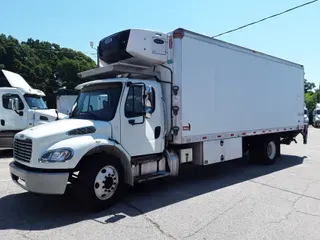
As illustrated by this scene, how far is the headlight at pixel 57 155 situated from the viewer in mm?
5137

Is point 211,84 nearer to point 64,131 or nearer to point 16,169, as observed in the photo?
point 64,131

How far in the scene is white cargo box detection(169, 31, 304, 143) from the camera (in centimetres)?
720

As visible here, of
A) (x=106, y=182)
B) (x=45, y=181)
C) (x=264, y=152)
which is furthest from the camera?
(x=264, y=152)

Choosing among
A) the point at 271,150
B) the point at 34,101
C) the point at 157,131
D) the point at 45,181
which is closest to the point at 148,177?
the point at 157,131

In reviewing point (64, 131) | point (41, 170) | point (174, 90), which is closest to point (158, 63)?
point (174, 90)

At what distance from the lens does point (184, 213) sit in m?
5.51

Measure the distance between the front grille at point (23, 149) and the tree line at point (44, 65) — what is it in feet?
116

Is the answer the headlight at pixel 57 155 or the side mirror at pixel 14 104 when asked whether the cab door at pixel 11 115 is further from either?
the headlight at pixel 57 155

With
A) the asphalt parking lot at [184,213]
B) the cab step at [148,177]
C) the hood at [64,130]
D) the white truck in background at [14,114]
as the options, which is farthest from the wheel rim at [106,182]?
the white truck in background at [14,114]

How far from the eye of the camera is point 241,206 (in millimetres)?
5898

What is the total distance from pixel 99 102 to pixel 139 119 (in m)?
0.91

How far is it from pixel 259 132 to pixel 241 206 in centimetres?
449

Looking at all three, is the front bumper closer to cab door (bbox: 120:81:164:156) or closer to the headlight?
the headlight

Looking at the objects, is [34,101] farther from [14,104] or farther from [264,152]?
[264,152]
